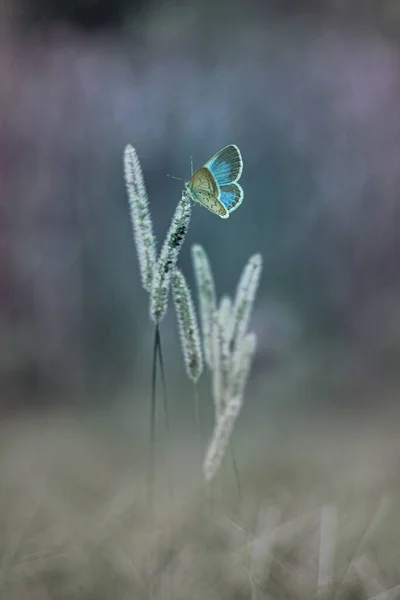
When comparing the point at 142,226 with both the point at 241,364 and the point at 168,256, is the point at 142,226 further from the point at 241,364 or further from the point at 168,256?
the point at 241,364

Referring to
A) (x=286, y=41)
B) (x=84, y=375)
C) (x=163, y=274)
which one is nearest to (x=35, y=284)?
(x=84, y=375)

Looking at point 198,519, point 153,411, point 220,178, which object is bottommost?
point 198,519

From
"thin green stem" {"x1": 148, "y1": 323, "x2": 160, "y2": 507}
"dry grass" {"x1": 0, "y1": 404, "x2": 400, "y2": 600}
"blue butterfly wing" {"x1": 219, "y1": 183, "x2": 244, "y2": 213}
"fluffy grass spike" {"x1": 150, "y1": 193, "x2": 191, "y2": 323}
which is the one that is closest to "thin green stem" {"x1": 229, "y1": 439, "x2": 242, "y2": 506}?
"dry grass" {"x1": 0, "y1": 404, "x2": 400, "y2": 600}

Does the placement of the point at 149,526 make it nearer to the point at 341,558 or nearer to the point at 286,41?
the point at 341,558

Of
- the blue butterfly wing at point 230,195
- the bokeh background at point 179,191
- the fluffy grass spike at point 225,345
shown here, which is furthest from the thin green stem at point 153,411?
the blue butterfly wing at point 230,195

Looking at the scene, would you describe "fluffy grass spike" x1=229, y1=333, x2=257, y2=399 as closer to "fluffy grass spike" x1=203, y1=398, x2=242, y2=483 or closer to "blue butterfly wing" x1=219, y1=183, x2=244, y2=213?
"fluffy grass spike" x1=203, y1=398, x2=242, y2=483

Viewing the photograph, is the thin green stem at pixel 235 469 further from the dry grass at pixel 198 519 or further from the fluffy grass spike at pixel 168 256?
the fluffy grass spike at pixel 168 256

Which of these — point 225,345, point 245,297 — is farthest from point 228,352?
point 245,297
